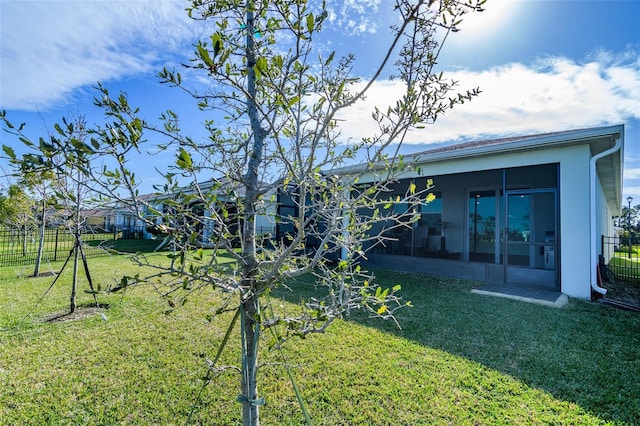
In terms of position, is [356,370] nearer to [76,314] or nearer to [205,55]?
[205,55]

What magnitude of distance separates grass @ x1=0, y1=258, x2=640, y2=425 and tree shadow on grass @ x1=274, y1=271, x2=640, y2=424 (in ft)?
0.07

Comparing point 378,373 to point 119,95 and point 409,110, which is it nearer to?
point 409,110

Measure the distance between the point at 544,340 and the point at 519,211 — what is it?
22.0ft

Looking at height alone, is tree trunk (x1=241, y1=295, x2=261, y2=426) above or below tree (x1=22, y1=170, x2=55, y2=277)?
below

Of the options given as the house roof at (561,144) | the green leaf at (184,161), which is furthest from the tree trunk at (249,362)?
the house roof at (561,144)

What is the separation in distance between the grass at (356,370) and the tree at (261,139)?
716mm

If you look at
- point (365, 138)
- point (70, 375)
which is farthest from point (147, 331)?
point (365, 138)

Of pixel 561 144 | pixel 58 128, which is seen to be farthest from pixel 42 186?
pixel 561 144

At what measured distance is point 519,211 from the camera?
10117 millimetres

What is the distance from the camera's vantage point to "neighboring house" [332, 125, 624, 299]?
6730 mm

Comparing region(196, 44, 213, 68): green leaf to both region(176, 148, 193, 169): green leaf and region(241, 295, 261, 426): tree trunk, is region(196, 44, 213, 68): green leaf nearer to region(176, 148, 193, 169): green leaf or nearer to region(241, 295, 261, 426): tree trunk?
region(176, 148, 193, 169): green leaf

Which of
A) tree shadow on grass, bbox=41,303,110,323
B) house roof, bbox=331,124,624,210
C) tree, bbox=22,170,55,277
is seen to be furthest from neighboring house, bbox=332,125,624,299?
tree shadow on grass, bbox=41,303,110,323

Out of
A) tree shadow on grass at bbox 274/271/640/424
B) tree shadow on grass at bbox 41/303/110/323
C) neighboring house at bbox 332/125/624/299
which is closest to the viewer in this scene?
tree shadow on grass at bbox 274/271/640/424

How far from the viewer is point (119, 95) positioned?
5.06ft
